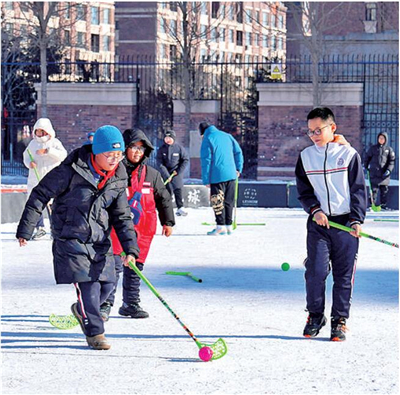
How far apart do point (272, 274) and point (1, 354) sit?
14.8ft

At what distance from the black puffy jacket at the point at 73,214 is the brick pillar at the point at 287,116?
2057 centimetres

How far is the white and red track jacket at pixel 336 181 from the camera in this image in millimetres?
7031

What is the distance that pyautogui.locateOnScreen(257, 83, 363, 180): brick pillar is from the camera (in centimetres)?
2700

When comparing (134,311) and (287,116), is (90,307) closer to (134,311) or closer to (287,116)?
(134,311)

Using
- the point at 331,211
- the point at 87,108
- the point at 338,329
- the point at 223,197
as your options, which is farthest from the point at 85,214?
the point at 87,108

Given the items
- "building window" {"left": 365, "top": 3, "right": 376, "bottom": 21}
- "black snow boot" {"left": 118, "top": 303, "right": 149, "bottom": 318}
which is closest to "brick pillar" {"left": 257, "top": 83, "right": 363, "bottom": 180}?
"building window" {"left": 365, "top": 3, "right": 376, "bottom": 21}

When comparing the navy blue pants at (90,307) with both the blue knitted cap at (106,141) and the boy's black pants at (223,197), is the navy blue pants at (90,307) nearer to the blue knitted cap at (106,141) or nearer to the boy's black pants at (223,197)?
the blue knitted cap at (106,141)

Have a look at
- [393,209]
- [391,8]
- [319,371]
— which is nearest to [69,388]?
[319,371]

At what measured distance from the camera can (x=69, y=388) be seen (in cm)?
559

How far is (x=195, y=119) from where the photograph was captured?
92.3ft

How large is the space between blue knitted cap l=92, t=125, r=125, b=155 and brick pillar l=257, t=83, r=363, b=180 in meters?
20.6

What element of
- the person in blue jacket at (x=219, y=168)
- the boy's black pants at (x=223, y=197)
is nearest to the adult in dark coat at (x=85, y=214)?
the person in blue jacket at (x=219, y=168)

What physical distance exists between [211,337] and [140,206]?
1354mm

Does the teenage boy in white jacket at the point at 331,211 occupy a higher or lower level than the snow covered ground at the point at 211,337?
higher
